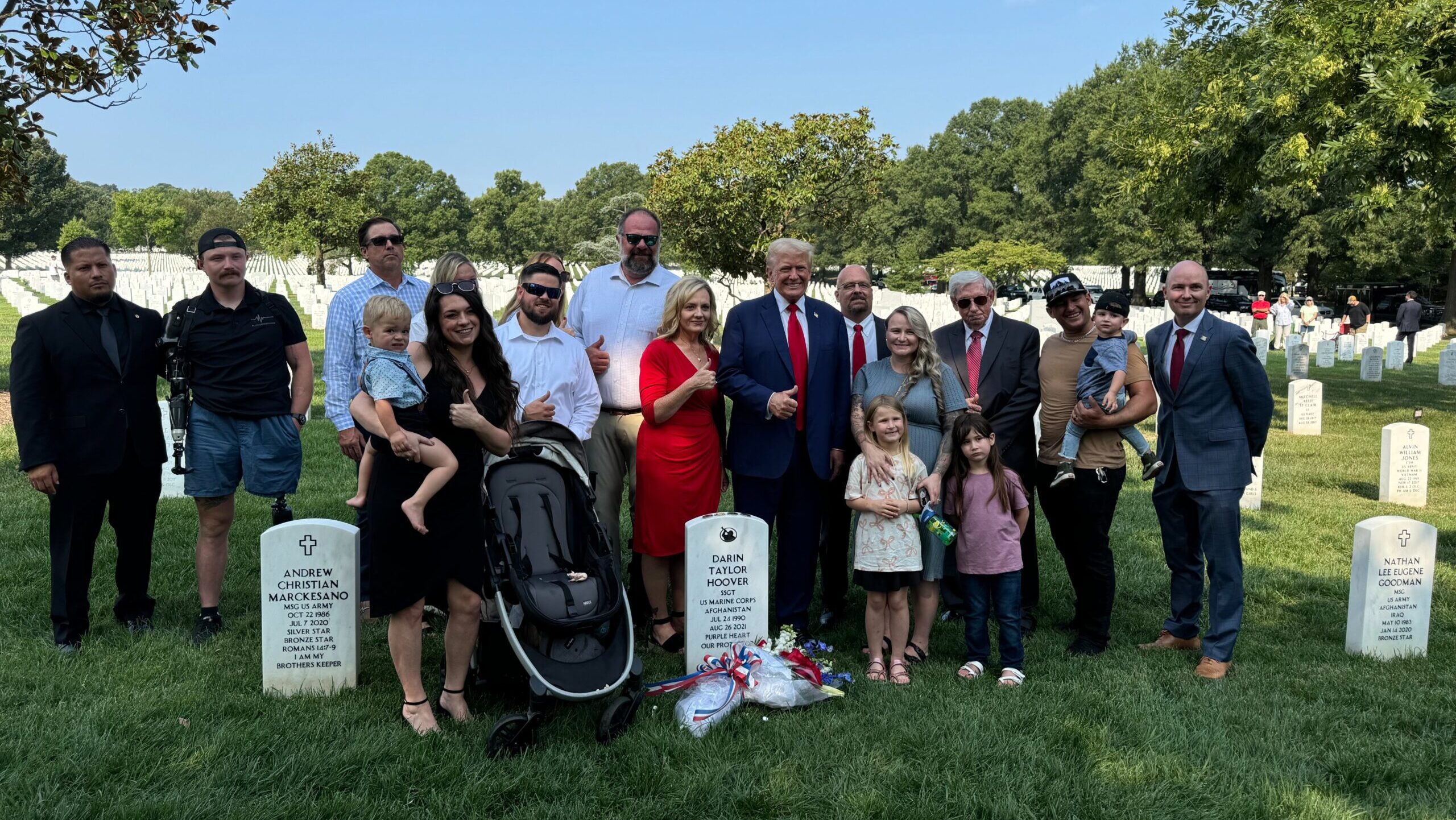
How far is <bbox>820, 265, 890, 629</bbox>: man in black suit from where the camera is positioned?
591 cm

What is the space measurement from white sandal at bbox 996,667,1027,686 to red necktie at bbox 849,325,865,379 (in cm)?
188

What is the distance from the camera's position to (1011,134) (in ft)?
251

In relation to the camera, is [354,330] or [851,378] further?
[851,378]

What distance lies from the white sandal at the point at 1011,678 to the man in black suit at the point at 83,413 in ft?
14.8

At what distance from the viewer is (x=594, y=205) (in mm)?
93125

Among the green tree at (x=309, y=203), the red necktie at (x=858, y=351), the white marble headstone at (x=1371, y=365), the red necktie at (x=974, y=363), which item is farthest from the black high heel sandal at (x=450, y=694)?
the green tree at (x=309, y=203)

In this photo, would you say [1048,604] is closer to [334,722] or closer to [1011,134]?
[334,722]

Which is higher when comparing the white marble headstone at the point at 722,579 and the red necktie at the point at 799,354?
the red necktie at the point at 799,354

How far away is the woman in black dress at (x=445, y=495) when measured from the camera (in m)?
4.10

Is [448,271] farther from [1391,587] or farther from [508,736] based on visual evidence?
[1391,587]

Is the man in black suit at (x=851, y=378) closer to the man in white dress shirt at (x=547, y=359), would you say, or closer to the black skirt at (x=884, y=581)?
the black skirt at (x=884, y=581)

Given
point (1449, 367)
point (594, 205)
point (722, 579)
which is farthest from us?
point (594, 205)

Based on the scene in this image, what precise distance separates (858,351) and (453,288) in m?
2.62

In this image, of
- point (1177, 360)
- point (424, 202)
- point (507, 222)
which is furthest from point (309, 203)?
point (1177, 360)
